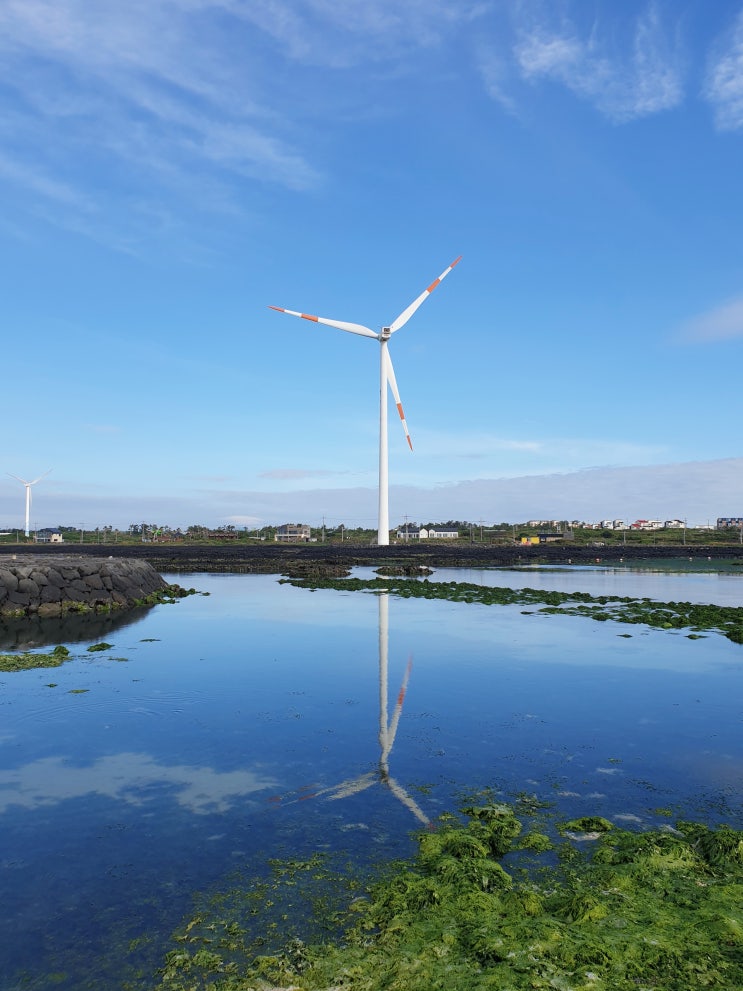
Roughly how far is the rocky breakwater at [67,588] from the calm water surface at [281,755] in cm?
643

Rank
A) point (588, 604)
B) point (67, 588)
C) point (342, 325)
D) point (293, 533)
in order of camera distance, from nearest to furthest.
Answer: point (67, 588), point (588, 604), point (342, 325), point (293, 533)

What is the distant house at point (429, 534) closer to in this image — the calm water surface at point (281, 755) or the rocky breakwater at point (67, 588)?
the rocky breakwater at point (67, 588)

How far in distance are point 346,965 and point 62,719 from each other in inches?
336

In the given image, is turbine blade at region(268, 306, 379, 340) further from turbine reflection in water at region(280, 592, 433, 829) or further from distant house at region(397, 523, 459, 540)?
Result: distant house at region(397, 523, 459, 540)

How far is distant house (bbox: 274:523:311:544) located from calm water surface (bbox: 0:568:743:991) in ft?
493

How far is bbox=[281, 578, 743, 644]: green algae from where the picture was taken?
26.1 meters

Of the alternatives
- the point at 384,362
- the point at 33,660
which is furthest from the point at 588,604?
the point at 384,362

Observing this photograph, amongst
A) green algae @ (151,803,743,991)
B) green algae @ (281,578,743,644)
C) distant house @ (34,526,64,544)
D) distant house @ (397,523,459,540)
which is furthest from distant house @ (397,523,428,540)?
green algae @ (151,803,743,991)

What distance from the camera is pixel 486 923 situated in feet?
18.9

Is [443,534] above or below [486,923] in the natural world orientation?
above

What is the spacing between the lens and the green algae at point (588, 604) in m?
26.1

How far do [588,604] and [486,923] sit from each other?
28.2 meters

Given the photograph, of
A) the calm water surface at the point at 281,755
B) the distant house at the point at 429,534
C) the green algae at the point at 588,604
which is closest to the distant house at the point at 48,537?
the distant house at the point at 429,534

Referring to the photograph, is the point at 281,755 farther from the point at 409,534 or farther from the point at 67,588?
the point at 409,534
